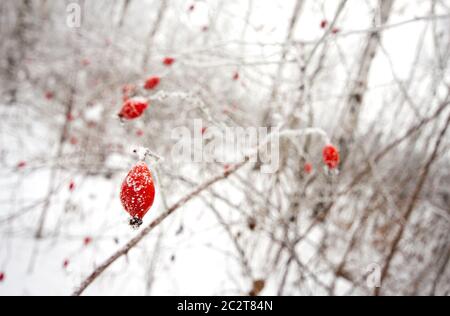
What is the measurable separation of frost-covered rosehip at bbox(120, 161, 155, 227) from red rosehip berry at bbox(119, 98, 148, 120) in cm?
50

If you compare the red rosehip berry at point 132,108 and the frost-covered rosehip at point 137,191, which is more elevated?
the red rosehip berry at point 132,108

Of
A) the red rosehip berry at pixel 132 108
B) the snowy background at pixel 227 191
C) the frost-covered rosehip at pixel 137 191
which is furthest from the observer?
the snowy background at pixel 227 191

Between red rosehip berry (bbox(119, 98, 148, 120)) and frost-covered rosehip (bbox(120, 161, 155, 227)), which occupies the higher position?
red rosehip berry (bbox(119, 98, 148, 120))

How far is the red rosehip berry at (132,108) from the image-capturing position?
3.53 feet

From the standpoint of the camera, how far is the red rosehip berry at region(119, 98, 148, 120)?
1075mm

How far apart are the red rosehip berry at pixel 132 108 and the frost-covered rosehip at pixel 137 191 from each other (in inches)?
19.7

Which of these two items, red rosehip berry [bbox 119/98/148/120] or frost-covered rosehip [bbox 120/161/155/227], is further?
red rosehip berry [bbox 119/98/148/120]

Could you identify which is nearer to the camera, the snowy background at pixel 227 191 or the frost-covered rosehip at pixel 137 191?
the frost-covered rosehip at pixel 137 191

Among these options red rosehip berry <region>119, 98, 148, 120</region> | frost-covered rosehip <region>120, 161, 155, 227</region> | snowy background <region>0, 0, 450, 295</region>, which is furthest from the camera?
snowy background <region>0, 0, 450, 295</region>

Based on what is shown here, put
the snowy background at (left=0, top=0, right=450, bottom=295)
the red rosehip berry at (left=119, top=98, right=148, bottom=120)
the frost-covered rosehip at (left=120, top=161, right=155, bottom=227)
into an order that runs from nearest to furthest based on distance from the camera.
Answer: the frost-covered rosehip at (left=120, top=161, right=155, bottom=227), the red rosehip berry at (left=119, top=98, right=148, bottom=120), the snowy background at (left=0, top=0, right=450, bottom=295)

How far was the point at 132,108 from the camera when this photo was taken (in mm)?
1075
